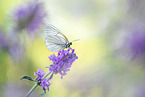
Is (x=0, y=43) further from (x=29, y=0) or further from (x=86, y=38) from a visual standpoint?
(x=86, y=38)

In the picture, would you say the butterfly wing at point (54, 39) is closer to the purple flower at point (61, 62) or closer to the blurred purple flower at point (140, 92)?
the purple flower at point (61, 62)

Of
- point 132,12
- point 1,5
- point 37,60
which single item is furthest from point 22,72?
point 132,12

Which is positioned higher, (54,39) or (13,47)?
(13,47)

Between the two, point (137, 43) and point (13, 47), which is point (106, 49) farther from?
point (13, 47)

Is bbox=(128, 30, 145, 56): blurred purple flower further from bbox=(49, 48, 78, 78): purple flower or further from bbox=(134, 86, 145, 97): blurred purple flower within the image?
bbox=(49, 48, 78, 78): purple flower

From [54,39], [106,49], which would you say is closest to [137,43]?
[106,49]

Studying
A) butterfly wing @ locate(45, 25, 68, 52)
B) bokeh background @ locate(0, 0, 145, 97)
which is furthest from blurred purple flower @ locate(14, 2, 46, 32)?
butterfly wing @ locate(45, 25, 68, 52)

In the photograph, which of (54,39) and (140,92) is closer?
(54,39)
